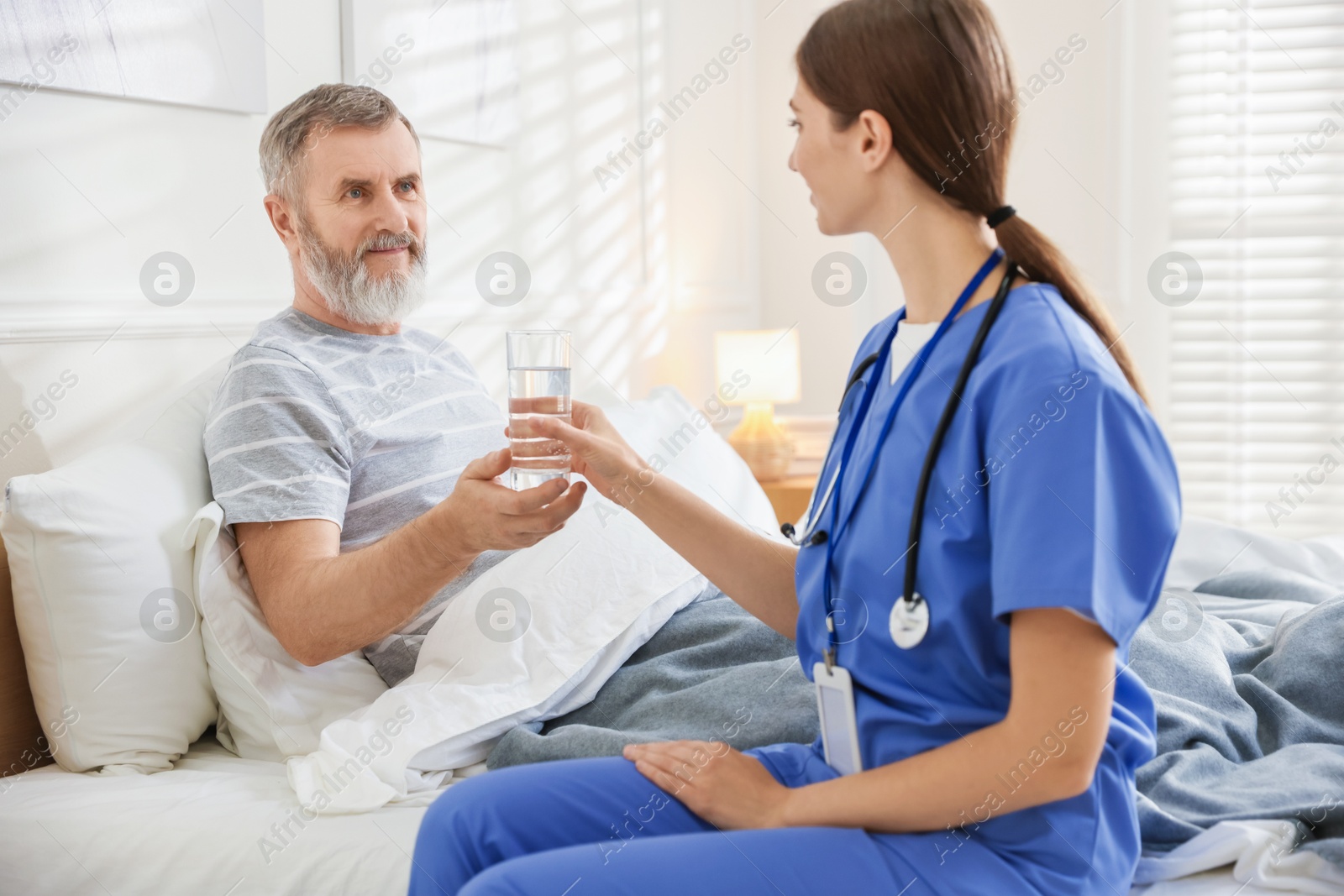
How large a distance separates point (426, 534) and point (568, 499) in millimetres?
189

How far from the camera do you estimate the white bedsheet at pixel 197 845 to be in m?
1.24

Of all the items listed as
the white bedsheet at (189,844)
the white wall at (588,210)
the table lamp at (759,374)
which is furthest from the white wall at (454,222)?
the white bedsheet at (189,844)

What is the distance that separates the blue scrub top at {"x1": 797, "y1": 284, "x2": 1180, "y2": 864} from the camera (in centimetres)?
93

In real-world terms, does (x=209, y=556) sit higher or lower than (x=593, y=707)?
higher

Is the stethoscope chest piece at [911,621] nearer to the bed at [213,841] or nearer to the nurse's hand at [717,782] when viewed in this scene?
the nurse's hand at [717,782]

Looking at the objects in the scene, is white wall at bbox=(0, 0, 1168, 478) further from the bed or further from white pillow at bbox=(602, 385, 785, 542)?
the bed

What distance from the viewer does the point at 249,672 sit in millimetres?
1464

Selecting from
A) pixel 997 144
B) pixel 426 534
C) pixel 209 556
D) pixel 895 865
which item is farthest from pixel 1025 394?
pixel 209 556

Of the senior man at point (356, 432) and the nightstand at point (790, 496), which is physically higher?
the senior man at point (356, 432)

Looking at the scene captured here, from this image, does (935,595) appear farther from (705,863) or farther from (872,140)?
(872,140)

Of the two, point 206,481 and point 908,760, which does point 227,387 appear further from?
point 908,760

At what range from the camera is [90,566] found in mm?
1384

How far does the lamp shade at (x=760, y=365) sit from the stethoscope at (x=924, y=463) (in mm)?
2208

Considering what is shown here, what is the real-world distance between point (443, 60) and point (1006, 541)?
201cm
